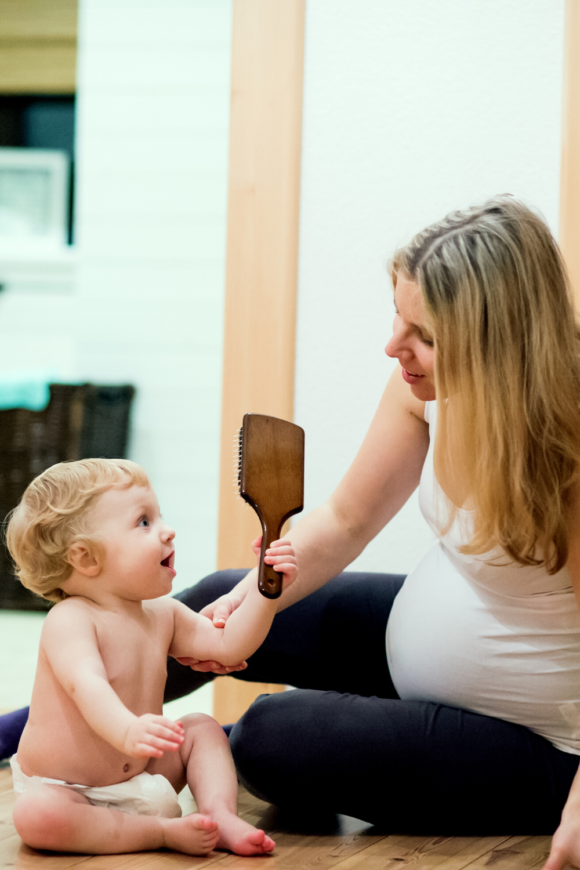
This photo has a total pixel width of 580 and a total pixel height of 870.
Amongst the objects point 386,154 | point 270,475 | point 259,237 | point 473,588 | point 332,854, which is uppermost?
point 386,154

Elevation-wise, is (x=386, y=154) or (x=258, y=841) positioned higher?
(x=386, y=154)

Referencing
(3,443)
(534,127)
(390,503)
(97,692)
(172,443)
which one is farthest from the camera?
(172,443)

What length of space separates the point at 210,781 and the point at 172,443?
5.99 ft

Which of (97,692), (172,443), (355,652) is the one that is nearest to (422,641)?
(355,652)

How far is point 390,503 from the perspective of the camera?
1.07 m

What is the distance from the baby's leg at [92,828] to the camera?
771mm

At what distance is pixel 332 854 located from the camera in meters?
0.82

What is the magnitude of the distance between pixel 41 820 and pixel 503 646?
0.47 metres

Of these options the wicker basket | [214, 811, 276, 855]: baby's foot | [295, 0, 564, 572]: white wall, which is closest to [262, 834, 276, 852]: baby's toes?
[214, 811, 276, 855]: baby's foot

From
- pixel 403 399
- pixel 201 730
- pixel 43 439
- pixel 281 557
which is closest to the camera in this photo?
pixel 281 557

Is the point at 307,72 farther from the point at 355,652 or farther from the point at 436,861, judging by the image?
the point at 436,861

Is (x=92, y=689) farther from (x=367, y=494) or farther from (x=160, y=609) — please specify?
(x=367, y=494)

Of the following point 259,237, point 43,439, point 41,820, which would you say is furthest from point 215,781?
point 43,439

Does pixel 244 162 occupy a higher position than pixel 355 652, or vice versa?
pixel 244 162
